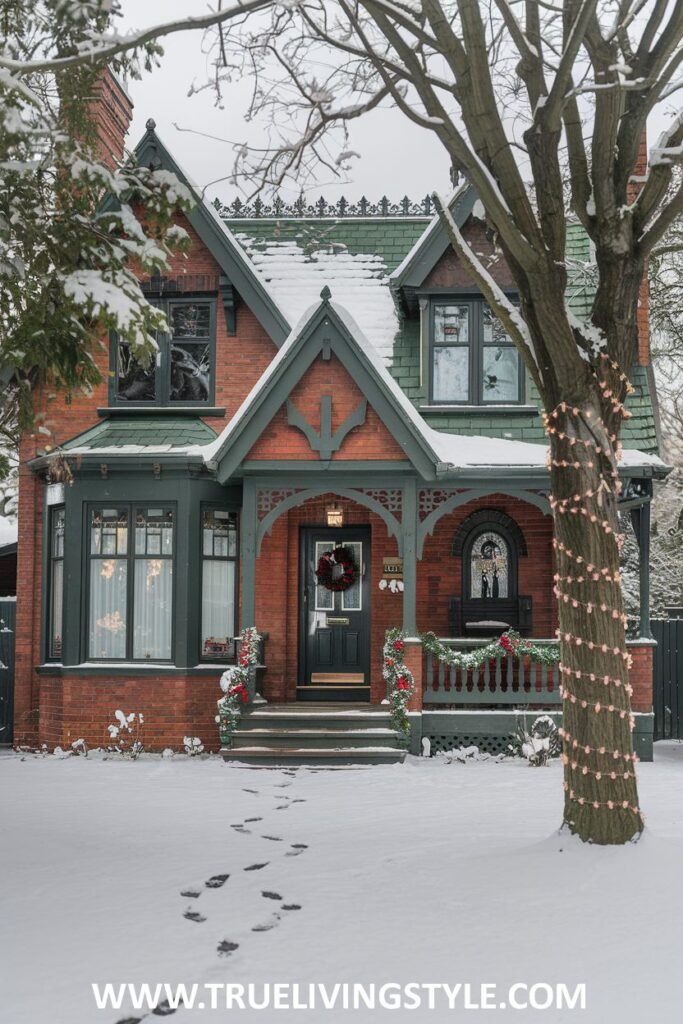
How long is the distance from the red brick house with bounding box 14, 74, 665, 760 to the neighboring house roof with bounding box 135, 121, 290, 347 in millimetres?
30

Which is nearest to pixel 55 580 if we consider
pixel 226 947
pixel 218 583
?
pixel 218 583

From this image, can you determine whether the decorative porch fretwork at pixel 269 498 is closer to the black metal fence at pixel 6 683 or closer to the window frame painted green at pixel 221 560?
the window frame painted green at pixel 221 560

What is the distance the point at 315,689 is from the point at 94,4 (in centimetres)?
979

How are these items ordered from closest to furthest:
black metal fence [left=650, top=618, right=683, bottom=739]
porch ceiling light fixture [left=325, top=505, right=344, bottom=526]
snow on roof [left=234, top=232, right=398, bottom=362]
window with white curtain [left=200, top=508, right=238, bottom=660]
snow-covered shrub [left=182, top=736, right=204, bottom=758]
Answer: snow-covered shrub [left=182, top=736, right=204, bottom=758] → window with white curtain [left=200, top=508, right=238, bottom=660] → porch ceiling light fixture [left=325, top=505, right=344, bottom=526] → snow on roof [left=234, top=232, right=398, bottom=362] → black metal fence [left=650, top=618, right=683, bottom=739]

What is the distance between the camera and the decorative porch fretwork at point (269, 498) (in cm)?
1440

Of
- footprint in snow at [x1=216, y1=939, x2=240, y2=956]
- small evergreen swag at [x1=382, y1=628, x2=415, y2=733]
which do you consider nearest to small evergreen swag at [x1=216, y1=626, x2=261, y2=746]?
small evergreen swag at [x1=382, y1=628, x2=415, y2=733]

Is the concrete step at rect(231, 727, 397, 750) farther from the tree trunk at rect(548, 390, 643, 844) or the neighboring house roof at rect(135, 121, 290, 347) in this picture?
the tree trunk at rect(548, 390, 643, 844)

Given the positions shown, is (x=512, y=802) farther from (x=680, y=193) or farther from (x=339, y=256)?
(x=339, y=256)

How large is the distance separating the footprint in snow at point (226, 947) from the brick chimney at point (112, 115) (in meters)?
12.8

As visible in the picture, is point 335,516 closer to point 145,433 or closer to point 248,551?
point 248,551

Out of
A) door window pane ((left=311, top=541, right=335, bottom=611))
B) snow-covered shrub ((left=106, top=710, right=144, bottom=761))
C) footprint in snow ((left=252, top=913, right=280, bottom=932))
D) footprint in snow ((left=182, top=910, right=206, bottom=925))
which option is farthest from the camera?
door window pane ((left=311, top=541, right=335, bottom=611))

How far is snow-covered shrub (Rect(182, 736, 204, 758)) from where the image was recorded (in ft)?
46.4

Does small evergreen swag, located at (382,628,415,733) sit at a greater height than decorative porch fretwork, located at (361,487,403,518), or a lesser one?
lesser

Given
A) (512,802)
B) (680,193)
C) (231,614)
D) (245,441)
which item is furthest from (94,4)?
(231,614)
